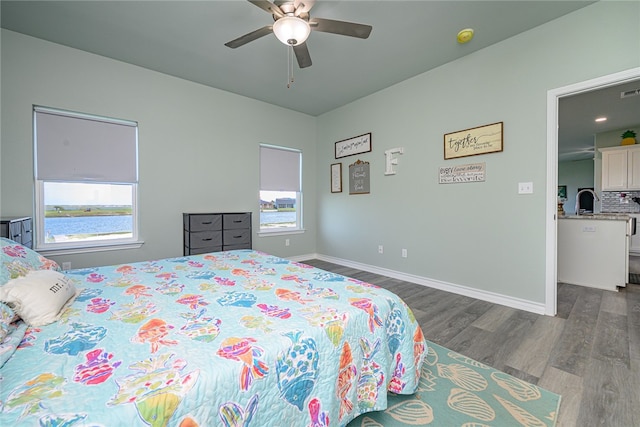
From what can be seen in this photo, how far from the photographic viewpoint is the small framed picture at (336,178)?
4.61 metres

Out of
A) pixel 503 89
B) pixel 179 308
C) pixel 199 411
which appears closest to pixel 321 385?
pixel 199 411

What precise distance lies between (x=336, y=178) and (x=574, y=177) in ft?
31.3

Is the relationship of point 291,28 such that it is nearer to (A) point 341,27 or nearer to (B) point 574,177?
(A) point 341,27

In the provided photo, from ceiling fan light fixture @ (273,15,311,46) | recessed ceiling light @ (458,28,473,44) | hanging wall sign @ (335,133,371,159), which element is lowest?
hanging wall sign @ (335,133,371,159)

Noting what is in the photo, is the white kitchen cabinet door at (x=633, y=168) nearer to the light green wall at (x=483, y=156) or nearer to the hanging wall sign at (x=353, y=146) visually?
the light green wall at (x=483, y=156)

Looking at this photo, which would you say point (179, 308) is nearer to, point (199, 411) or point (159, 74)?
point (199, 411)

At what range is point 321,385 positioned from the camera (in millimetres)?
1011

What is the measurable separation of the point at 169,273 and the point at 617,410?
2.70 metres

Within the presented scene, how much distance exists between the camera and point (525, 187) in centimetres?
264

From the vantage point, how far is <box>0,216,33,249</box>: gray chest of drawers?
2.02m

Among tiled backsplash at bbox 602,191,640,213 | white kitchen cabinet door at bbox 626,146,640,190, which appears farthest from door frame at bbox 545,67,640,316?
tiled backsplash at bbox 602,191,640,213

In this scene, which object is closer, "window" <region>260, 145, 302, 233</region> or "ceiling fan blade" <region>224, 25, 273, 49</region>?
"ceiling fan blade" <region>224, 25, 273, 49</region>

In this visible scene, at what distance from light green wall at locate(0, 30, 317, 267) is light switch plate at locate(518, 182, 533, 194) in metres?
3.39

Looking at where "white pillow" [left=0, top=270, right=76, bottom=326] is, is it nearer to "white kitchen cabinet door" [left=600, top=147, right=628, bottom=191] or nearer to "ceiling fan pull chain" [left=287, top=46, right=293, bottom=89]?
"ceiling fan pull chain" [left=287, top=46, right=293, bottom=89]
